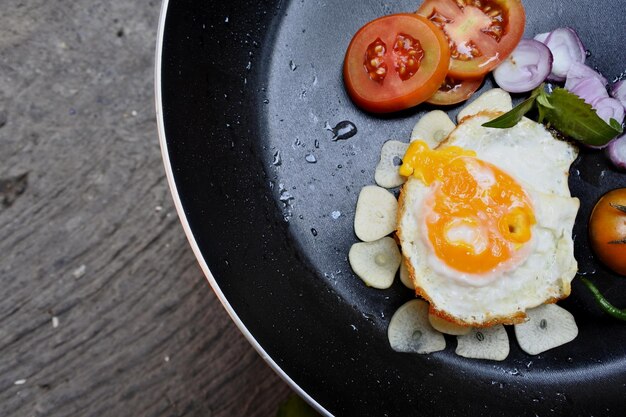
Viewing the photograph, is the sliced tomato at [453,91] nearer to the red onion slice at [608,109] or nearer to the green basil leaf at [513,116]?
the green basil leaf at [513,116]

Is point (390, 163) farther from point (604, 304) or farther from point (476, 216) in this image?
point (604, 304)

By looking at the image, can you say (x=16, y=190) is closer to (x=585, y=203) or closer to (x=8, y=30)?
(x=8, y=30)

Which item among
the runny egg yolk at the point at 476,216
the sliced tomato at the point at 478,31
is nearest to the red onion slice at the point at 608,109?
the sliced tomato at the point at 478,31

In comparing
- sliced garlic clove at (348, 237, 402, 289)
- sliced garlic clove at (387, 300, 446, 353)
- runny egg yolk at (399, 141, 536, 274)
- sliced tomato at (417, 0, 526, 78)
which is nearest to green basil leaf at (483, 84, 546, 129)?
runny egg yolk at (399, 141, 536, 274)

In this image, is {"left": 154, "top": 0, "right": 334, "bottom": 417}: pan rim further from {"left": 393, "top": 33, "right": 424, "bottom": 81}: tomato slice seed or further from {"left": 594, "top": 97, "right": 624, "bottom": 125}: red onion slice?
{"left": 594, "top": 97, "right": 624, "bottom": 125}: red onion slice

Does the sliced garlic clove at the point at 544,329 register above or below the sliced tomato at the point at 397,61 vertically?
below

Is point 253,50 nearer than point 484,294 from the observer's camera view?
No

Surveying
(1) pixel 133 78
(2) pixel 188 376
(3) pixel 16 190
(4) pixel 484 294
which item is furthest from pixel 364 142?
(3) pixel 16 190

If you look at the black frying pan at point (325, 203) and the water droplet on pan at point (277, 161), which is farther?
the water droplet on pan at point (277, 161)
